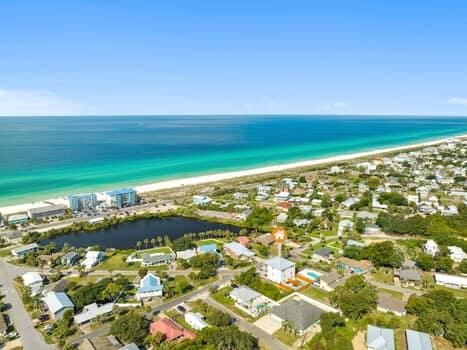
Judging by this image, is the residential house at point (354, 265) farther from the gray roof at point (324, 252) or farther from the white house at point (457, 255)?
the white house at point (457, 255)

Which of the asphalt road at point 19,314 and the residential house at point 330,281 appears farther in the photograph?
the residential house at point 330,281

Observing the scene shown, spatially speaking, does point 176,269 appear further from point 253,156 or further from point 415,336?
point 253,156

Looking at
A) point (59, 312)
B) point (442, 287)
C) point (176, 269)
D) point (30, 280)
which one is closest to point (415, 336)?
point (442, 287)

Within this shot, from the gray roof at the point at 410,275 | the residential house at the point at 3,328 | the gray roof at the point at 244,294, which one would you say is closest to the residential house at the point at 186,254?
the gray roof at the point at 244,294

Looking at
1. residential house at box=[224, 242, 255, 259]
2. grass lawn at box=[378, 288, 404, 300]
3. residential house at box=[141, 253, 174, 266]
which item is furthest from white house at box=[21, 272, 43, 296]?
grass lawn at box=[378, 288, 404, 300]

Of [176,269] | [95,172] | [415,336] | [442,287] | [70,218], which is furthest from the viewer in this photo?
[95,172]

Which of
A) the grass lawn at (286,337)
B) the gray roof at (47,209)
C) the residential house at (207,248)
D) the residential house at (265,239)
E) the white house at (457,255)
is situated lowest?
the grass lawn at (286,337)

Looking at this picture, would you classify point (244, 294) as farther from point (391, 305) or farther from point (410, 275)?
point (410, 275)
